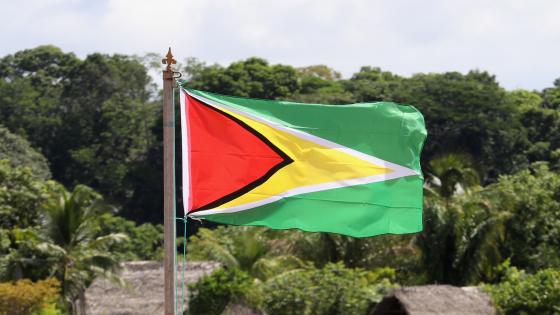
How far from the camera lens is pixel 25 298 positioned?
27.0m

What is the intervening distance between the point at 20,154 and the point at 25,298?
26.0 meters

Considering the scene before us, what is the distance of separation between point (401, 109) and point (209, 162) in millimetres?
1809

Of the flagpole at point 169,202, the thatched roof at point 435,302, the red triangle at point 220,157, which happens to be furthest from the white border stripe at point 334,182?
the thatched roof at point 435,302

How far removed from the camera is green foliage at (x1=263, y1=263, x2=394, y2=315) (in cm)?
2858

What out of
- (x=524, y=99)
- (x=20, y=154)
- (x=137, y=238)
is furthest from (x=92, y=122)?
(x=524, y=99)

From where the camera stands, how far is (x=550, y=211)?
35031mm

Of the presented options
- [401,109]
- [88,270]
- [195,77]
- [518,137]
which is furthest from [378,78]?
[401,109]

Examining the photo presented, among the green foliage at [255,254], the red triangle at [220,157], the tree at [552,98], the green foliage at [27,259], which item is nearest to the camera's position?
the red triangle at [220,157]

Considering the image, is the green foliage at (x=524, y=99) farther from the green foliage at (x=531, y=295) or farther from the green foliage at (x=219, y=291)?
the green foliage at (x=531, y=295)

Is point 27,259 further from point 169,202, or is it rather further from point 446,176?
point 169,202

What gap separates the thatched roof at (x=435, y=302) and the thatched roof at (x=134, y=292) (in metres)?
6.77

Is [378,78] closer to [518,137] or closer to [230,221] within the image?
[518,137]

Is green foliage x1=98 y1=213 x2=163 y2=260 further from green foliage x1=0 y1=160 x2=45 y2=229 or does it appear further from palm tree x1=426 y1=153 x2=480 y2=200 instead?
palm tree x1=426 y1=153 x2=480 y2=200

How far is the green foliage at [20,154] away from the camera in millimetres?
50531
